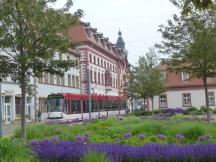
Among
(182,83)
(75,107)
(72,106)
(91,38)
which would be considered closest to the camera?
(72,106)

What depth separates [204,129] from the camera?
16547 mm

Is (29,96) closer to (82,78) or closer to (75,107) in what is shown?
(75,107)

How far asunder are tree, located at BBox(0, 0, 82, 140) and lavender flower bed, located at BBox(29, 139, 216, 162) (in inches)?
270

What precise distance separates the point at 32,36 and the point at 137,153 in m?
8.61

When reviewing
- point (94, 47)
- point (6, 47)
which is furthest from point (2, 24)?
point (94, 47)

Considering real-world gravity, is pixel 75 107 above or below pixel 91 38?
below

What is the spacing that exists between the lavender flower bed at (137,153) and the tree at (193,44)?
55.2 feet

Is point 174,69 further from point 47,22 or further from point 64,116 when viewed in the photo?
point 64,116

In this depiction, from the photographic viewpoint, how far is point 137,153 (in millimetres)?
9531

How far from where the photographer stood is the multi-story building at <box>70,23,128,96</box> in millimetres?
80500

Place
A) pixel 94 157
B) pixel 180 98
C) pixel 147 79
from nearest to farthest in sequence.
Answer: pixel 94 157
pixel 147 79
pixel 180 98

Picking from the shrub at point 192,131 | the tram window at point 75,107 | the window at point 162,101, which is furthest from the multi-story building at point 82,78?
the shrub at point 192,131

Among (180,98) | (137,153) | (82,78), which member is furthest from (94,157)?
(82,78)

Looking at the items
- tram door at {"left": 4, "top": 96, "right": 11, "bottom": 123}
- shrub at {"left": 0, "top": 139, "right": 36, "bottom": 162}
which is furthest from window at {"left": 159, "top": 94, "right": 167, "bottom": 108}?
shrub at {"left": 0, "top": 139, "right": 36, "bottom": 162}
